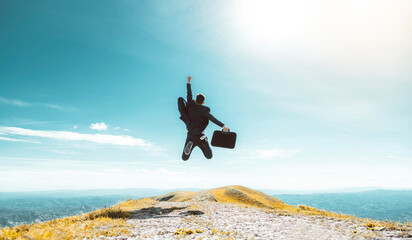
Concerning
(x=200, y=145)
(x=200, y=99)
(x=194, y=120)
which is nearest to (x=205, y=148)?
(x=200, y=145)

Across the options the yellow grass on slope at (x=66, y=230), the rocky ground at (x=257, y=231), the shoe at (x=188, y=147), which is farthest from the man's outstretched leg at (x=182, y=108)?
the yellow grass on slope at (x=66, y=230)

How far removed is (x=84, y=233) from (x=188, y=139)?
704 centimetres

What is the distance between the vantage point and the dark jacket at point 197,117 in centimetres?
Result: 1231

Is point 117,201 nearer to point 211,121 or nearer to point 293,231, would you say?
point 211,121

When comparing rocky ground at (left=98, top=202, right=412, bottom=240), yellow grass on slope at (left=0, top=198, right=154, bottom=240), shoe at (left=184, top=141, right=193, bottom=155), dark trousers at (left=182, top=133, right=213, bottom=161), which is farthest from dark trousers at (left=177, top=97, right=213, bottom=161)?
yellow grass on slope at (left=0, top=198, right=154, bottom=240)

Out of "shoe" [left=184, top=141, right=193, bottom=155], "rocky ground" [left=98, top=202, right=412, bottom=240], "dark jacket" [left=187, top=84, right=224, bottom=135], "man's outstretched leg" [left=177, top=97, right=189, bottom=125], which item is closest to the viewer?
"rocky ground" [left=98, top=202, right=412, bottom=240]

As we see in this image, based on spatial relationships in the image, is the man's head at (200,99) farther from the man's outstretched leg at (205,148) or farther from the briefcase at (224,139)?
the man's outstretched leg at (205,148)

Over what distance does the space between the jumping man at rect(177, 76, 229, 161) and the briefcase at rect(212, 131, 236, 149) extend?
3.07ft

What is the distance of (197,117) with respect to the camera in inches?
492

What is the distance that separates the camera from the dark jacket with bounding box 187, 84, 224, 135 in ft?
40.4

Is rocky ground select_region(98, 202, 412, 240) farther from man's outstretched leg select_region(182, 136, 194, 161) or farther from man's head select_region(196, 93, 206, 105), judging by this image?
man's head select_region(196, 93, 206, 105)

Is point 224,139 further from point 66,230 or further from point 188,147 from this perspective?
point 66,230

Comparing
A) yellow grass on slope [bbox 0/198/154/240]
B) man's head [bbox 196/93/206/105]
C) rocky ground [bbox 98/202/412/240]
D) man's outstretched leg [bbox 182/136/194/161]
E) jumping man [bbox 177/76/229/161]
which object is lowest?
rocky ground [bbox 98/202/412/240]

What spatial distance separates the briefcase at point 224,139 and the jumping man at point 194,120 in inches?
36.8
